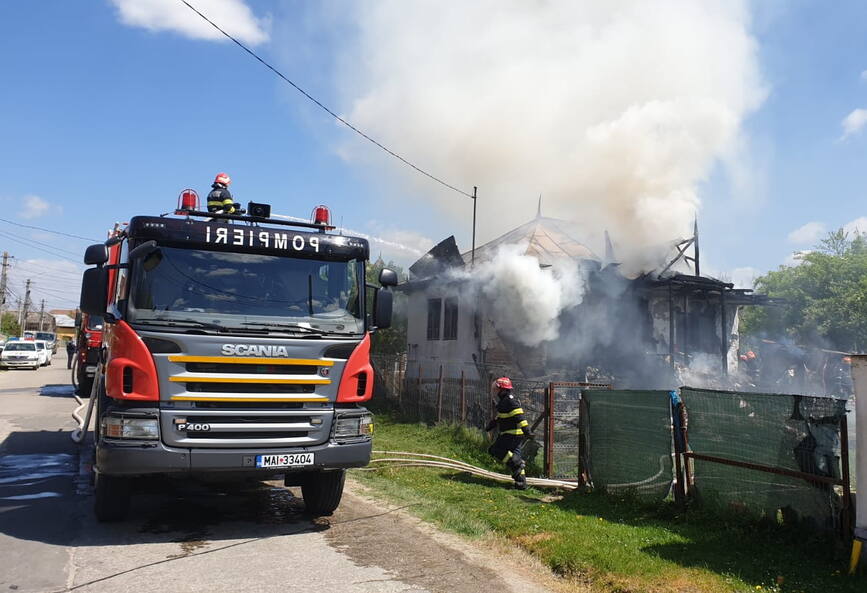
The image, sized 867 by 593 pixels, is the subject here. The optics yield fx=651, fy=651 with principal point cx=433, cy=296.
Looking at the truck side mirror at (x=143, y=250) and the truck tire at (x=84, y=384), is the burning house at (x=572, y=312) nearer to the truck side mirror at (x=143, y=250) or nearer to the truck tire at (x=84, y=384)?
the truck tire at (x=84, y=384)

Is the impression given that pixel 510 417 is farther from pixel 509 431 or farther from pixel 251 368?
pixel 251 368

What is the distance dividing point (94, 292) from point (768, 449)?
615 centimetres

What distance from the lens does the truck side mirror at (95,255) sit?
19.2 ft

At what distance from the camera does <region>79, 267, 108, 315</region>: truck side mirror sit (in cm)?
573

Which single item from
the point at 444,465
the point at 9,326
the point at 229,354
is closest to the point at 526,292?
the point at 444,465

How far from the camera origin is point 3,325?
3036 inches

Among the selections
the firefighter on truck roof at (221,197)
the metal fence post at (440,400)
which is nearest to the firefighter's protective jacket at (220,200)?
the firefighter on truck roof at (221,197)

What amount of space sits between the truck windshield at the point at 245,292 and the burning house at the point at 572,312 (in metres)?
10.5

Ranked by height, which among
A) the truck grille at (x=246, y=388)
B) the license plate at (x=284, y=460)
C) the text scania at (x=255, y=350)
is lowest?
the license plate at (x=284, y=460)

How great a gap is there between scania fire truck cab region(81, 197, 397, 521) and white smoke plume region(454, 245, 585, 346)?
11106 millimetres

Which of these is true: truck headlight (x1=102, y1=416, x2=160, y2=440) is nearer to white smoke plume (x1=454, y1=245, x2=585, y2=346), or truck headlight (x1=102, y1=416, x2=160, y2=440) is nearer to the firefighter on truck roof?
the firefighter on truck roof

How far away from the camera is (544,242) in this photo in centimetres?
2066

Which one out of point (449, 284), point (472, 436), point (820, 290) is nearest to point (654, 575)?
point (472, 436)

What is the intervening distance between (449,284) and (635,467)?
13.7 metres
